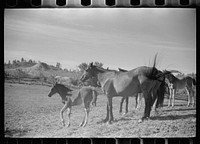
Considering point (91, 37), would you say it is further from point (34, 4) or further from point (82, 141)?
point (82, 141)

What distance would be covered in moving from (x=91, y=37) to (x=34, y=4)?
97 centimetres

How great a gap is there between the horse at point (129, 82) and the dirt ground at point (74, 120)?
8 centimetres

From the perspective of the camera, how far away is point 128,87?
3.59 m

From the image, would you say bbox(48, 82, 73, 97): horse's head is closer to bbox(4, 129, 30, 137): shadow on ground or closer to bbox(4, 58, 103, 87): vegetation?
bbox(4, 58, 103, 87): vegetation

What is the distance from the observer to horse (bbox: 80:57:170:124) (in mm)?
3555

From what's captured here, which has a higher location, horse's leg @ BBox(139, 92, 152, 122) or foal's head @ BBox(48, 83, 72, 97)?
foal's head @ BBox(48, 83, 72, 97)

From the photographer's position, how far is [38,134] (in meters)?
3.58

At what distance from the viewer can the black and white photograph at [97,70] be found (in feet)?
11.7

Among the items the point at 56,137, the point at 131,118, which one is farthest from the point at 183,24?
Answer: the point at 56,137

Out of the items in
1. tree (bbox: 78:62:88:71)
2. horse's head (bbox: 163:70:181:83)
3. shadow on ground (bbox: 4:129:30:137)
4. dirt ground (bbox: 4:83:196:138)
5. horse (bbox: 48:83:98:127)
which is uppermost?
Result: tree (bbox: 78:62:88:71)

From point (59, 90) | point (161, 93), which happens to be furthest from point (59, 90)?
point (161, 93)

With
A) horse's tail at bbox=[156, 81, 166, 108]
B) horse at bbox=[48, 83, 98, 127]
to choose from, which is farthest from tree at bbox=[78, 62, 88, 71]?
horse's tail at bbox=[156, 81, 166, 108]

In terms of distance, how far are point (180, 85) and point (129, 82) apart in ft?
2.65

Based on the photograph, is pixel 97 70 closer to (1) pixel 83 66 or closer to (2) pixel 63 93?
(1) pixel 83 66
